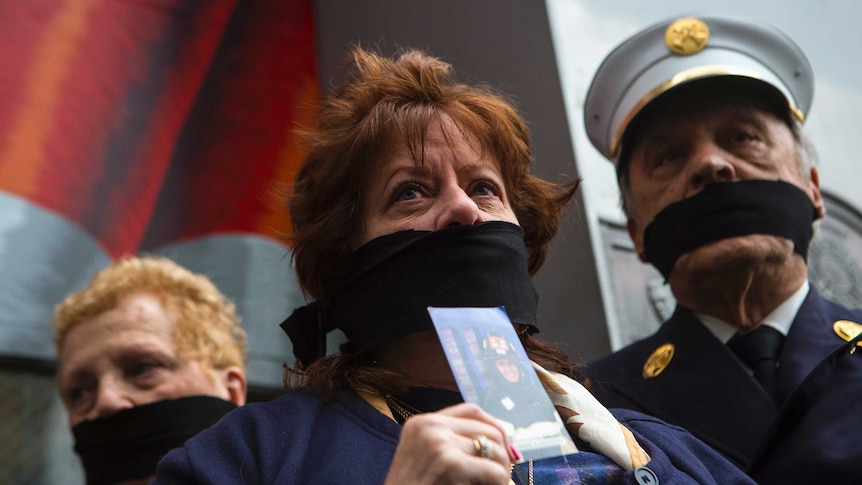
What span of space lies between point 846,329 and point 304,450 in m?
1.73

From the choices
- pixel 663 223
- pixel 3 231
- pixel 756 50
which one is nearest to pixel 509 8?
pixel 756 50

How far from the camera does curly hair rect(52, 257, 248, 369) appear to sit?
129 inches

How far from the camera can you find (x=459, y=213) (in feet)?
6.43

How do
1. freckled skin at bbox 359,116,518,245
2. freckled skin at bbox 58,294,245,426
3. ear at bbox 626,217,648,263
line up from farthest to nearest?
ear at bbox 626,217,648,263 → freckled skin at bbox 58,294,245,426 → freckled skin at bbox 359,116,518,245

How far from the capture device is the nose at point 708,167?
293 cm

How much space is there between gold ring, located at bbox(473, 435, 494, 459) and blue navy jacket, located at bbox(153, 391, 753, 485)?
0.32m

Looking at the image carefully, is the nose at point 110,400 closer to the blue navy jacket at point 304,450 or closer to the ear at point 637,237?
the blue navy jacket at point 304,450

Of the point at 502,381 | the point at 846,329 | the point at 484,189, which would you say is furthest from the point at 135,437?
the point at 846,329

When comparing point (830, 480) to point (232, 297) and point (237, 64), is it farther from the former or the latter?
point (237, 64)

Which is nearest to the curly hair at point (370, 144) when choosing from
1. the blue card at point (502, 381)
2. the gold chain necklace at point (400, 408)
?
the gold chain necklace at point (400, 408)

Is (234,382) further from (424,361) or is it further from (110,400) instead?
(424,361)

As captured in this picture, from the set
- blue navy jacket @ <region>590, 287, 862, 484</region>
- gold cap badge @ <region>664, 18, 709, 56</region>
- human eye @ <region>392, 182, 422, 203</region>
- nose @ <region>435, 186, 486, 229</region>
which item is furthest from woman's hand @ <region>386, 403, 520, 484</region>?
gold cap badge @ <region>664, 18, 709, 56</region>

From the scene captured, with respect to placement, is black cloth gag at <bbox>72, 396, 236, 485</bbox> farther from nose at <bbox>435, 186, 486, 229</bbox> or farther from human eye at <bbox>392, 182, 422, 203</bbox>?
nose at <bbox>435, 186, 486, 229</bbox>

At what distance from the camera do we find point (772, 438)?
246 centimetres
